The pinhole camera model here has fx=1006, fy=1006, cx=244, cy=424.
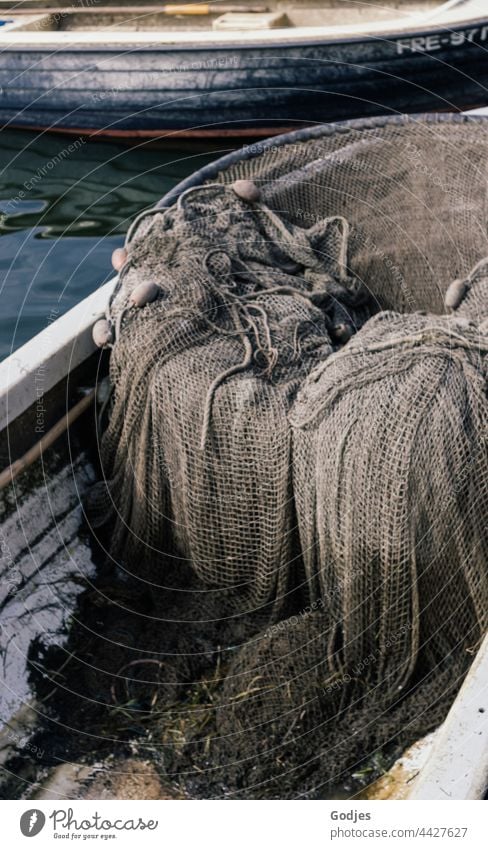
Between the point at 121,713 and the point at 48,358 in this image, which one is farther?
the point at 48,358

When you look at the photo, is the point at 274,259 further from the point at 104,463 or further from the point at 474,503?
the point at 474,503

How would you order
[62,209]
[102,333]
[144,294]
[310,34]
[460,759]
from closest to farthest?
[460,759], [144,294], [102,333], [310,34], [62,209]

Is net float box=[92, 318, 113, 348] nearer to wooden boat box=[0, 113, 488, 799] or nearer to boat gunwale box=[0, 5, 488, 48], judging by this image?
wooden boat box=[0, 113, 488, 799]

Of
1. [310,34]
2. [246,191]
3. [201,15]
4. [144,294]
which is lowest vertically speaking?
[144,294]

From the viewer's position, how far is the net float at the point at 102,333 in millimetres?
3562

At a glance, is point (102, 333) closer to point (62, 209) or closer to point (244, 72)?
point (62, 209)

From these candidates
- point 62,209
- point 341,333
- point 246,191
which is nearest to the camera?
point 341,333

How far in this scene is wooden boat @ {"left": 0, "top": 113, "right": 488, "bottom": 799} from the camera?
312 centimetres

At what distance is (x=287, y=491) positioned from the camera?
304 centimetres

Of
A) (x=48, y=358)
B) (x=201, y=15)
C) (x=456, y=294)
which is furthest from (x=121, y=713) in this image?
(x=201, y=15)
